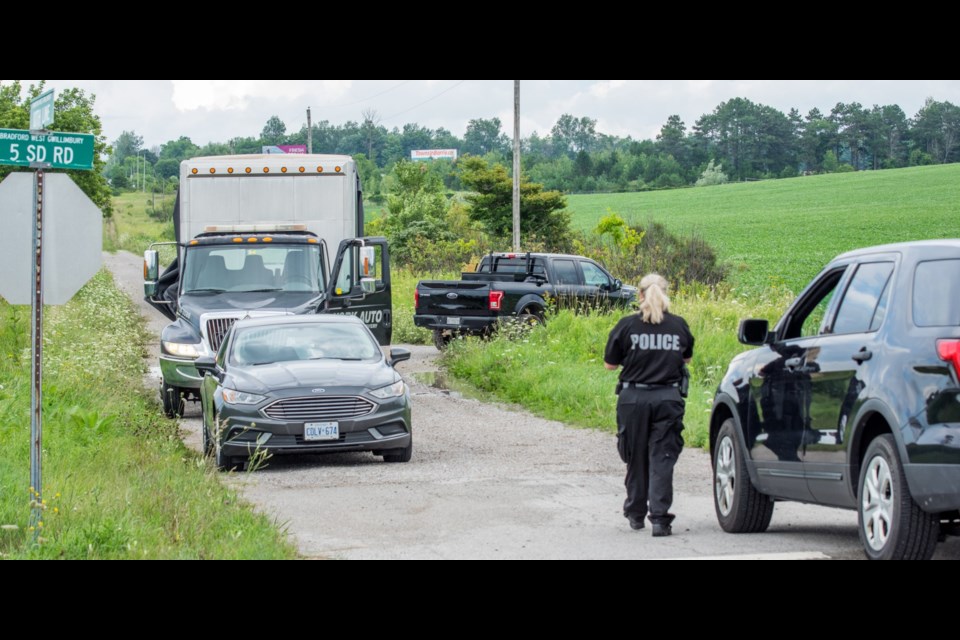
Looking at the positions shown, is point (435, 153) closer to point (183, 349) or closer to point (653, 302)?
point (183, 349)

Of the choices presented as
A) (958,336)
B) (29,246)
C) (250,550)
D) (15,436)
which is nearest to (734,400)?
(958,336)

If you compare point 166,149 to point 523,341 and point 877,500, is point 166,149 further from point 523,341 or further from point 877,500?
point 877,500

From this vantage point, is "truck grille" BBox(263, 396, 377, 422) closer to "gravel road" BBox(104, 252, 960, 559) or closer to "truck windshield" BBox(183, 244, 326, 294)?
"gravel road" BBox(104, 252, 960, 559)

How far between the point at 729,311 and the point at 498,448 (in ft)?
30.1

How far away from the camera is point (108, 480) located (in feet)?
35.5

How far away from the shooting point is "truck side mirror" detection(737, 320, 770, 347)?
878cm

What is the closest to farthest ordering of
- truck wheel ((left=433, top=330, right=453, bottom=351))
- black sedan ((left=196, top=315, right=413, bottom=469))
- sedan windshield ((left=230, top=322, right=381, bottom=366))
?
black sedan ((left=196, top=315, right=413, bottom=469))
sedan windshield ((left=230, top=322, right=381, bottom=366))
truck wheel ((left=433, top=330, right=453, bottom=351))

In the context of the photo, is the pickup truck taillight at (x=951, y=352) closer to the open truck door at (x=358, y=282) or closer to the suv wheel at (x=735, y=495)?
the suv wheel at (x=735, y=495)

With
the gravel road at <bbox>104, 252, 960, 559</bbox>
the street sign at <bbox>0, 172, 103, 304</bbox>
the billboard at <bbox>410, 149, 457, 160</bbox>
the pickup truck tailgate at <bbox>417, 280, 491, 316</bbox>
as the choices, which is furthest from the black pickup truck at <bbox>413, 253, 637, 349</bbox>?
the billboard at <bbox>410, 149, 457, 160</bbox>

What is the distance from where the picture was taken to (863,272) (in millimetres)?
7840

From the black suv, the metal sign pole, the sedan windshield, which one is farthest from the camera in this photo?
the sedan windshield

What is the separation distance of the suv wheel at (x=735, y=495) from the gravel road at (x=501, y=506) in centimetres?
14

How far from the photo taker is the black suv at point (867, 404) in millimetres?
6570

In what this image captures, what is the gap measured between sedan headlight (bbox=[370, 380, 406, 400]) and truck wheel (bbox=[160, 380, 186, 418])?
5.31m
